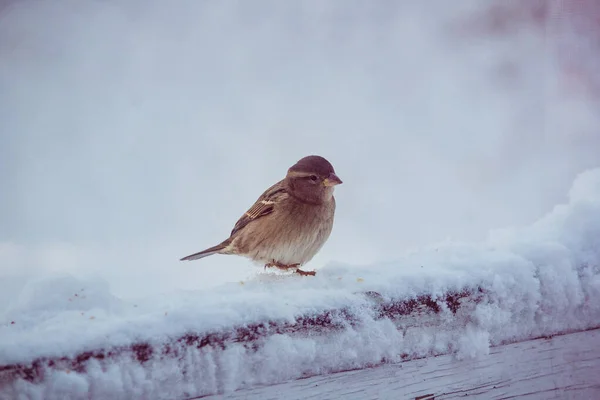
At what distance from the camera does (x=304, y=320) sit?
1.25m

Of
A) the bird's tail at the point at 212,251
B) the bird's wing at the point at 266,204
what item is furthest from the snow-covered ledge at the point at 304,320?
the bird's tail at the point at 212,251

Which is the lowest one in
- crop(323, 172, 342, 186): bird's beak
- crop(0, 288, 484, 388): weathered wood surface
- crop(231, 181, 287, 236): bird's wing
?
crop(0, 288, 484, 388): weathered wood surface

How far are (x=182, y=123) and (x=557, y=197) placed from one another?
2820mm

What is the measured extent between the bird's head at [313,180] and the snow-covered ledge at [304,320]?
1.07 m

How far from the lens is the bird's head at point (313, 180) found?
2746 mm

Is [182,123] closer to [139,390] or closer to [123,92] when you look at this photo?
[123,92]

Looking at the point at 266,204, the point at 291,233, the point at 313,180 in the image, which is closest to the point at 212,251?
the point at 266,204

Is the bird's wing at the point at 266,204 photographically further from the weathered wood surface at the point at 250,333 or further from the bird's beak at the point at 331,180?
the weathered wood surface at the point at 250,333

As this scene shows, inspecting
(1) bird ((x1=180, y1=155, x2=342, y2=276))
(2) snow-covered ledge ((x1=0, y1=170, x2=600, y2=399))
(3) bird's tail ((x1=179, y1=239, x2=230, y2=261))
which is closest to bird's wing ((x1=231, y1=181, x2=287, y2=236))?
(1) bird ((x1=180, y1=155, x2=342, y2=276))

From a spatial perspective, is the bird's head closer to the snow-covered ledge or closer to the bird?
the bird

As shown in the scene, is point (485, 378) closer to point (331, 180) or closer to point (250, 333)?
point (250, 333)

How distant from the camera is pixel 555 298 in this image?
5.06ft

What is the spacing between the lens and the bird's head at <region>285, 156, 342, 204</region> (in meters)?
2.75

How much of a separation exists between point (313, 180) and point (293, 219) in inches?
10.0
